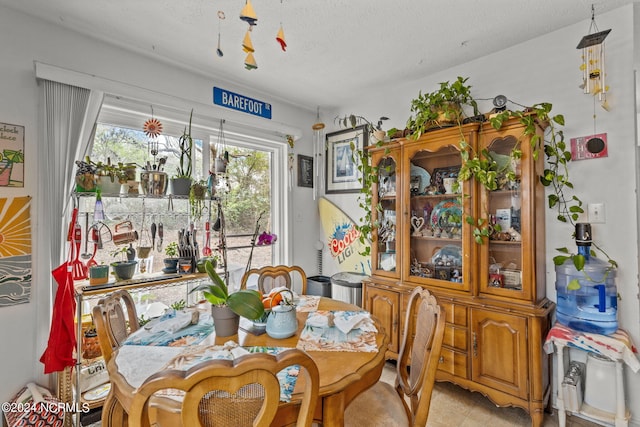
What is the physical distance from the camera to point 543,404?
1.81 metres

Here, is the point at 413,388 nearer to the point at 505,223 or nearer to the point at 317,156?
the point at 505,223

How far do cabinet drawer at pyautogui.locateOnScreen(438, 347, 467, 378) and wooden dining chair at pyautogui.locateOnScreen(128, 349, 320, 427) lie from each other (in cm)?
166

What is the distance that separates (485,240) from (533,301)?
0.45 meters

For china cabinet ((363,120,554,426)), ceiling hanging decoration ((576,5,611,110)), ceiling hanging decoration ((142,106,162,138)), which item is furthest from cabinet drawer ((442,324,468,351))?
ceiling hanging decoration ((142,106,162,138))

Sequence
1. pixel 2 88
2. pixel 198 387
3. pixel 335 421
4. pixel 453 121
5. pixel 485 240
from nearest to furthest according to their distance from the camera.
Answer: pixel 198 387 → pixel 335 421 → pixel 2 88 → pixel 485 240 → pixel 453 121

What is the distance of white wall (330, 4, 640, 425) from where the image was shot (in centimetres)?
180

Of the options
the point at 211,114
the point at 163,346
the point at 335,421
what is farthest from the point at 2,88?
the point at 335,421

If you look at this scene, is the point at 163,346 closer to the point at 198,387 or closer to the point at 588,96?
the point at 198,387

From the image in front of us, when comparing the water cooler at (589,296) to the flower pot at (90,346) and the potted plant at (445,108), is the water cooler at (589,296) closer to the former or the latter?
the potted plant at (445,108)

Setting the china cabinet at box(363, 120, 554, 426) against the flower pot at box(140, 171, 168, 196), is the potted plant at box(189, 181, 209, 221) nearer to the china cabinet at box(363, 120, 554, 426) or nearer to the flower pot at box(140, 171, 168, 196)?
the flower pot at box(140, 171, 168, 196)

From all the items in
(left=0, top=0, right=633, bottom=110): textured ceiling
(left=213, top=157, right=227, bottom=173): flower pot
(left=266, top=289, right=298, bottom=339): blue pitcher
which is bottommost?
(left=266, top=289, right=298, bottom=339): blue pitcher

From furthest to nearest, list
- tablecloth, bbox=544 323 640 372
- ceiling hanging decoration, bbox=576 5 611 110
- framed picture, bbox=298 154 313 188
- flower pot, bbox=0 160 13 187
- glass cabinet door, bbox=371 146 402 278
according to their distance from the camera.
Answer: framed picture, bbox=298 154 313 188 → glass cabinet door, bbox=371 146 402 278 → ceiling hanging decoration, bbox=576 5 611 110 → flower pot, bbox=0 160 13 187 → tablecloth, bbox=544 323 640 372

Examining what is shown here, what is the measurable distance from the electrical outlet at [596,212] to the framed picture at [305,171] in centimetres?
247

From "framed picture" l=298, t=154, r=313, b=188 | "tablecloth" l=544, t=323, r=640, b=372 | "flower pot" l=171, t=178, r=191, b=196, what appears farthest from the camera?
"framed picture" l=298, t=154, r=313, b=188
